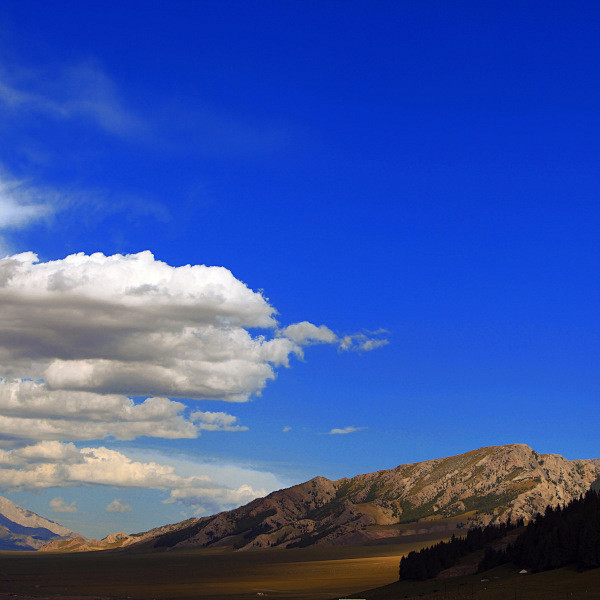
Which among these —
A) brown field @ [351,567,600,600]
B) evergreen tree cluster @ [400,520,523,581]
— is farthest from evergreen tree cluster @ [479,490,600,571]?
evergreen tree cluster @ [400,520,523,581]

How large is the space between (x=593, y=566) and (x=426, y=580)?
50.9 metres

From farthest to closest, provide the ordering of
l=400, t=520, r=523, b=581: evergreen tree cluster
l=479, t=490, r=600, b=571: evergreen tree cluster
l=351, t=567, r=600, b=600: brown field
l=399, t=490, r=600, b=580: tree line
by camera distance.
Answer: l=400, t=520, r=523, b=581: evergreen tree cluster, l=399, t=490, r=600, b=580: tree line, l=479, t=490, r=600, b=571: evergreen tree cluster, l=351, t=567, r=600, b=600: brown field

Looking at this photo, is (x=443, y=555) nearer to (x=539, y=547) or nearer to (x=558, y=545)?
(x=539, y=547)

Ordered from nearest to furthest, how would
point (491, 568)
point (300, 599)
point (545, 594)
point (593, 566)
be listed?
point (545, 594) → point (593, 566) → point (491, 568) → point (300, 599)

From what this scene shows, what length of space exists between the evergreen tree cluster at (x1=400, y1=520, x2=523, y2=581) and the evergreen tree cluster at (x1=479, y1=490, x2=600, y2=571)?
50.8 ft

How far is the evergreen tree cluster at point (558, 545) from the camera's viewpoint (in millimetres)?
133625

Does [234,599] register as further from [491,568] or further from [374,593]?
[491,568]

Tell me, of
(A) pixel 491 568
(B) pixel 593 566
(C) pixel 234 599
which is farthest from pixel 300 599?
(B) pixel 593 566

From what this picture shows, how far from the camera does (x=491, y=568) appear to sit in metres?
158

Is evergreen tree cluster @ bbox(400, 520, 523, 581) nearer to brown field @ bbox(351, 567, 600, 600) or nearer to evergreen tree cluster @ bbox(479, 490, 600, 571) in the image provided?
evergreen tree cluster @ bbox(479, 490, 600, 571)

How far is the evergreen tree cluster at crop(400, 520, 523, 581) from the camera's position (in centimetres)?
17738

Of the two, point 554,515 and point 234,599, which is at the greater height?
point 554,515

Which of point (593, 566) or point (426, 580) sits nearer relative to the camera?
point (593, 566)

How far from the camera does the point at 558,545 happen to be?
142 metres
